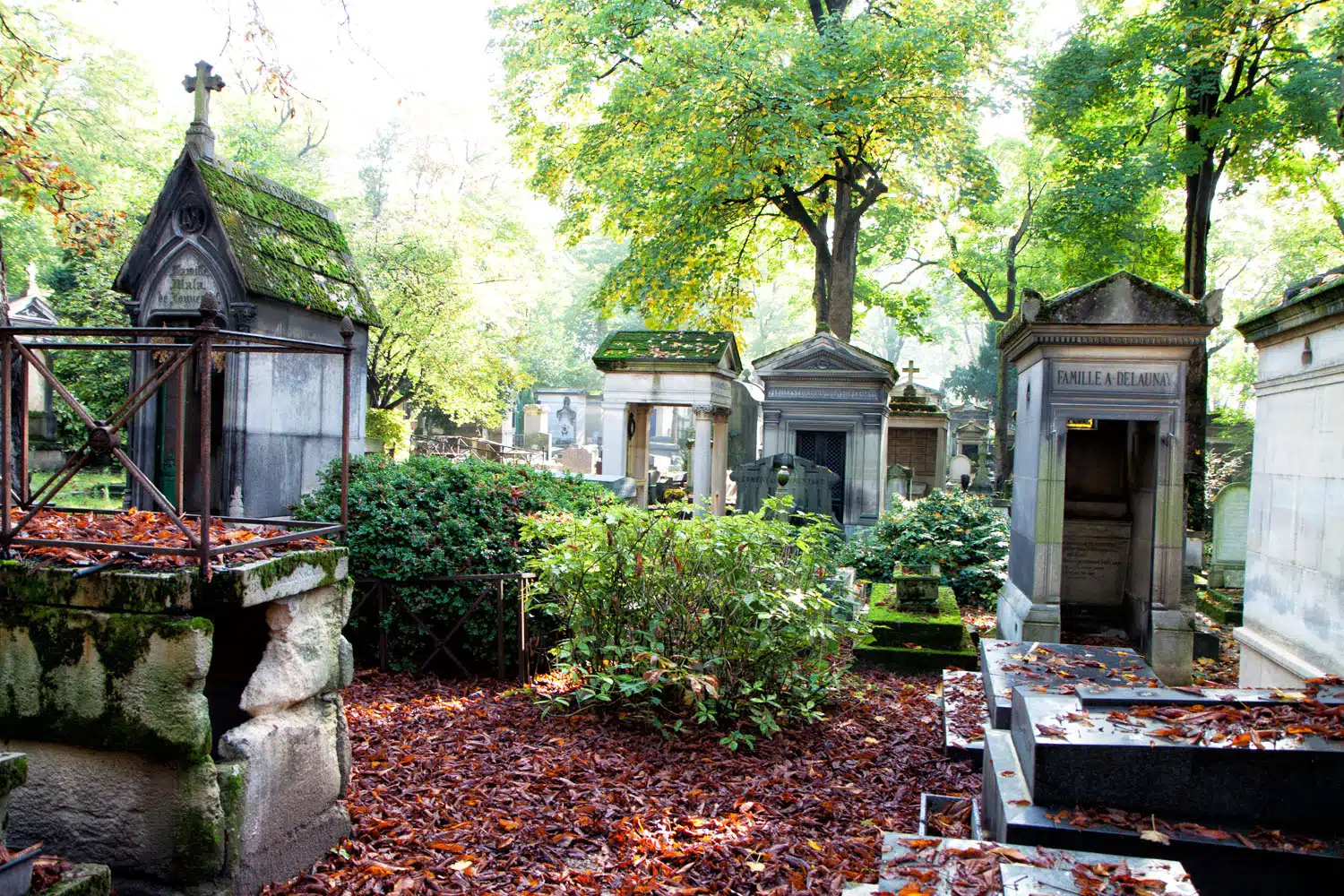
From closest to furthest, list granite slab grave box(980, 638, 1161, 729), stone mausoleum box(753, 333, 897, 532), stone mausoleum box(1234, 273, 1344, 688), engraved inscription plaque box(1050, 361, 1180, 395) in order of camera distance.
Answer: granite slab grave box(980, 638, 1161, 729) → stone mausoleum box(1234, 273, 1344, 688) → engraved inscription plaque box(1050, 361, 1180, 395) → stone mausoleum box(753, 333, 897, 532)

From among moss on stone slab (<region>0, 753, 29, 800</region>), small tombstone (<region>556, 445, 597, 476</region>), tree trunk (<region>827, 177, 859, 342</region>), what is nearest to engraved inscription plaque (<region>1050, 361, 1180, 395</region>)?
moss on stone slab (<region>0, 753, 29, 800</region>)

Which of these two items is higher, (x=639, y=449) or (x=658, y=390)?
(x=658, y=390)

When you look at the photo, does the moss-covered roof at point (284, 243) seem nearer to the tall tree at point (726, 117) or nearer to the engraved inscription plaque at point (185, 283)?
the engraved inscription plaque at point (185, 283)

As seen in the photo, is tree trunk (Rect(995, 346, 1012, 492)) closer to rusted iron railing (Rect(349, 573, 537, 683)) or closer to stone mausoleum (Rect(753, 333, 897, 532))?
stone mausoleum (Rect(753, 333, 897, 532))

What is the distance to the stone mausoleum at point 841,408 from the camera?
14945 mm

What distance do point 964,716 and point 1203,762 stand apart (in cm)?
243

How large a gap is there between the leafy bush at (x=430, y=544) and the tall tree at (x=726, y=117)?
377 inches

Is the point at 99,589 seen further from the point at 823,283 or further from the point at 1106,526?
the point at 823,283

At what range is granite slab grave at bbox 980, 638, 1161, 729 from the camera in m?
4.25

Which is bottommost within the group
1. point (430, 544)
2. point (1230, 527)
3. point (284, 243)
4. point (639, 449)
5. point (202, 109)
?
point (1230, 527)

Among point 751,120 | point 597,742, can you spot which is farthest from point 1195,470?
point 597,742

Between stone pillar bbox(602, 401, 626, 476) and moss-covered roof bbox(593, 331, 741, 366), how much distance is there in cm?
83

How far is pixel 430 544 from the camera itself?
6602 millimetres

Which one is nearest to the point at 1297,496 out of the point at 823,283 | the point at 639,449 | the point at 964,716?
the point at 964,716
